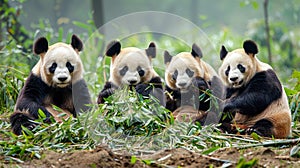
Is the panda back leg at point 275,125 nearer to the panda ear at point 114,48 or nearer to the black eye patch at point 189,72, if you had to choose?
the black eye patch at point 189,72

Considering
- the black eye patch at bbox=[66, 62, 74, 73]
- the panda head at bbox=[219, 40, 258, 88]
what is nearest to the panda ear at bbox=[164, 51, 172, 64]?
the panda head at bbox=[219, 40, 258, 88]

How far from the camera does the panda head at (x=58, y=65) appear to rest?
6426 millimetres

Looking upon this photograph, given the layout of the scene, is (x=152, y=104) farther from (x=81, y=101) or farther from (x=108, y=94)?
(x=81, y=101)

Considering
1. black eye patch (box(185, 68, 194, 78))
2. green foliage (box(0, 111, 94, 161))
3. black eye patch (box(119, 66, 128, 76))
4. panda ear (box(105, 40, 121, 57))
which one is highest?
panda ear (box(105, 40, 121, 57))

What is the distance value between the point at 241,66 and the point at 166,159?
2.00m

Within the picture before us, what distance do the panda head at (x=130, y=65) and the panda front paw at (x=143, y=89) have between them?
0.06 metres

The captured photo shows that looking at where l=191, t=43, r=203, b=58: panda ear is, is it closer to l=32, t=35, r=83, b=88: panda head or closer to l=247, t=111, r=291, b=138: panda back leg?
l=247, t=111, r=291, b=138: panda back leg

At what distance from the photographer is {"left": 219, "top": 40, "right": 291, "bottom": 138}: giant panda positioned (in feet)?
20.1

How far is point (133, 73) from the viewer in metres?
6.45

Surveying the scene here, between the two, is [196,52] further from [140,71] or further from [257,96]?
[257,96]

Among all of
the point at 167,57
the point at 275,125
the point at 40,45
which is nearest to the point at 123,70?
the point at 167,57

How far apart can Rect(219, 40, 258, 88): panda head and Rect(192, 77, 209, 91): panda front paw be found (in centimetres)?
29

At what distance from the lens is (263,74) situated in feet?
20.7

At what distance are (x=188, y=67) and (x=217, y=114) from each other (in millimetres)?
685
